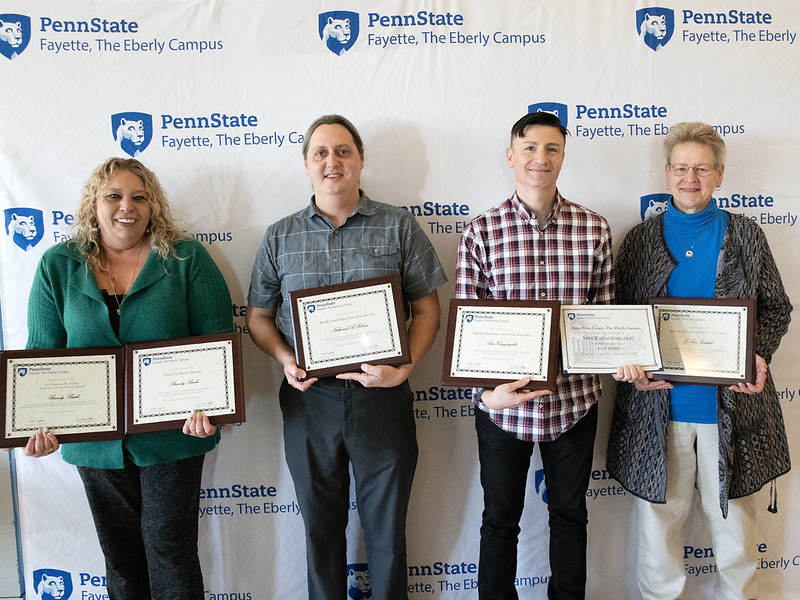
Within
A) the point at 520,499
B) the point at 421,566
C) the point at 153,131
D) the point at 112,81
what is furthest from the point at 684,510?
the point at 112,81

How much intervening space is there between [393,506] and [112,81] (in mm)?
1942

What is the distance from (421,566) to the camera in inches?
94.9

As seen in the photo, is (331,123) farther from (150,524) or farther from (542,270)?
(150,524)

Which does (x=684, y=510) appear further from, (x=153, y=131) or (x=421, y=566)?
(x=153, y=131)

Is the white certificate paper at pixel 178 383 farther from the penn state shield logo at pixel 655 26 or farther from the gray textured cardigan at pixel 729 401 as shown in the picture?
the penn state shield logo at pixel 655 26

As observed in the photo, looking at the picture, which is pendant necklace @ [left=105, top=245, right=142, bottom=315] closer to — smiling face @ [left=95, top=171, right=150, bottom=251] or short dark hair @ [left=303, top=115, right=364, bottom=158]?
smiling face @ [left=95, top=171, right=150, bottom=251]

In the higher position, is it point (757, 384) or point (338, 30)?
point (338, 30)

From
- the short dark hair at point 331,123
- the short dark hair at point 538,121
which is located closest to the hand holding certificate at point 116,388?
the short dark hair at point 331,123

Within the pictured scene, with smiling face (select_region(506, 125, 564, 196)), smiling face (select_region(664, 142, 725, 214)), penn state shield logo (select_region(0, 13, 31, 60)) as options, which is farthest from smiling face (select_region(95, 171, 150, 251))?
smiling face (select_region(664, 142, 725, 214))

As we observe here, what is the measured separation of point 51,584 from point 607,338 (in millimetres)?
2435

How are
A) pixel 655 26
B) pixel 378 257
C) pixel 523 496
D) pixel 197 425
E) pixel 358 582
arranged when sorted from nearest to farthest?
pixel 197 425 < pixel 378 257 < pixel 523 496 < pixel 655 26 < pixel 358 582

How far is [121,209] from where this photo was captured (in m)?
1.84

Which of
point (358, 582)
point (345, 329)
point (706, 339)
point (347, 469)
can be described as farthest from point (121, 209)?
point (706, 339)

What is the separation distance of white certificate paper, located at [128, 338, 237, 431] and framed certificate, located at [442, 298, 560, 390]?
70 centimetres
